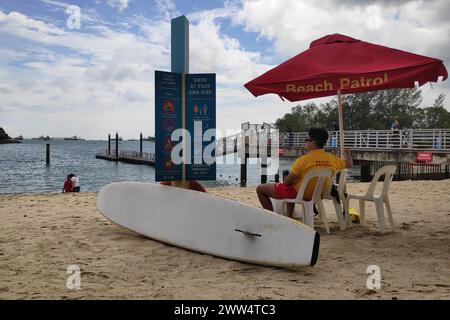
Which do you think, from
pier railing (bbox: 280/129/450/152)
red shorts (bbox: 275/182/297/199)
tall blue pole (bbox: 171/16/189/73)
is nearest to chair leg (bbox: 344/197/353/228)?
red shorts (bbox: 275/182/297/199)

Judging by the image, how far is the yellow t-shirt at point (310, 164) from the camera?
4.51 metres

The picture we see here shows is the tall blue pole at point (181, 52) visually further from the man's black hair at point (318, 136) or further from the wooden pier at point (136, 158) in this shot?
the wooden pier at point (136, 158)

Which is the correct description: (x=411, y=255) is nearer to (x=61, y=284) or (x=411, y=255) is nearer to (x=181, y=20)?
(x=61, y=284)

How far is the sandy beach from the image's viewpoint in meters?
3.06

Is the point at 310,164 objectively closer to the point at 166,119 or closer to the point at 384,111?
the point at 166,119

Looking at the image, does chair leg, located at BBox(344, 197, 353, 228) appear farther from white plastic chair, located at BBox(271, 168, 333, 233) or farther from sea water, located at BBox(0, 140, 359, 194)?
sea water, located at BBox(0, 140, 359, 194)

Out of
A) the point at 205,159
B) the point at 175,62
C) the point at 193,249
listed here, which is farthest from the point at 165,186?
the point at 175,62

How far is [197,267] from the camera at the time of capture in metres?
3.74

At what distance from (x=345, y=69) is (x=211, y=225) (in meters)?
2.22

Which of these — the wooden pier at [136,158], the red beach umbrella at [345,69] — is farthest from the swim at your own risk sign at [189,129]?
the wooden pier at [136,158]

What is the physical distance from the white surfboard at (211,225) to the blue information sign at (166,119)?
211mm

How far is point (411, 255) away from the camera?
4059 millimetres

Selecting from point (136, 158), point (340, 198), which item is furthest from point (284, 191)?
point (136, 158)

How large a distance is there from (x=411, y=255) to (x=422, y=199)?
4687mm
